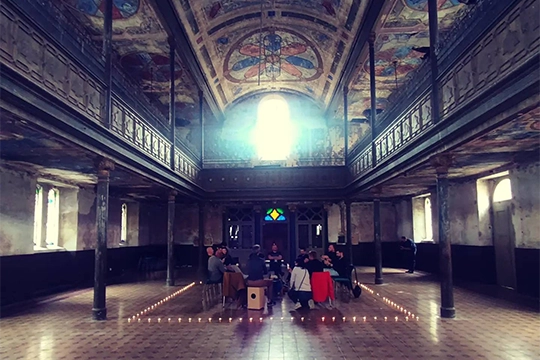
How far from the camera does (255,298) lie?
499 inches

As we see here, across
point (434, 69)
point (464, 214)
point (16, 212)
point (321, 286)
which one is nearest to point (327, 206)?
point (464, 214)

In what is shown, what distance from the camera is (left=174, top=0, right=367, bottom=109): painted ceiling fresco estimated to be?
56.7ft

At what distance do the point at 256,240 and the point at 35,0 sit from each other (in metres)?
20.0

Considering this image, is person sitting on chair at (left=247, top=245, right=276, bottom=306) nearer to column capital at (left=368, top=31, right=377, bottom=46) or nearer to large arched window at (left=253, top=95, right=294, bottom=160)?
column capital at (left=368, top=31, right=377, bottom=46)

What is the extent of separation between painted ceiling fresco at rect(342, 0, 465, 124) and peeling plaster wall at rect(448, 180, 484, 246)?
19.2 feet

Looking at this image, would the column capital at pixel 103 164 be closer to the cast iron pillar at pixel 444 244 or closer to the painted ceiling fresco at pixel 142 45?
the painted ceiling fresco at pixel 142 45

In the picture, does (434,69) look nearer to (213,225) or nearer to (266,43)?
(266,43)

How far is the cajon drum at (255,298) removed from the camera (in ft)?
41.4

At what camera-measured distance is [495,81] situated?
25.7 ft

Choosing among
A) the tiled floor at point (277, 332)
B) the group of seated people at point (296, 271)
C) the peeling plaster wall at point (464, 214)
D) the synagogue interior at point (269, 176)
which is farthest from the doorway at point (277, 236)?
the tiled floor at point (277, 332)

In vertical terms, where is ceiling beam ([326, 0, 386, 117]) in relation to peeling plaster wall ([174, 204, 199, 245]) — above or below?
above

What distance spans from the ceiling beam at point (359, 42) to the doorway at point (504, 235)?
7456 millimetres

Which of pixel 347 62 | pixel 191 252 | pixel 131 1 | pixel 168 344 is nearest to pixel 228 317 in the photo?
pixel 168 344

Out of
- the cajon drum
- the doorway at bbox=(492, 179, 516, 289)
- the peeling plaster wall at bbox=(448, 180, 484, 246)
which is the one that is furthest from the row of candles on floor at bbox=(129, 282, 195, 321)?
the doorway at bbox=(492, 179, 516, 289)
